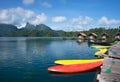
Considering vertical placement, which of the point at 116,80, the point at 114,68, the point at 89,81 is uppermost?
the point at 114,68

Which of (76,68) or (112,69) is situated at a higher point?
(112,69)

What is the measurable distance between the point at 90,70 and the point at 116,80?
67.0 feet

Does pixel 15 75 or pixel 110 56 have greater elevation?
pixel 110 56

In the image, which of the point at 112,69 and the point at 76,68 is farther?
the point at 76,68

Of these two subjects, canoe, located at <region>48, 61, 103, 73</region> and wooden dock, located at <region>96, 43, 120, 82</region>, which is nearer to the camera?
wooden dock, located at <region>96, 43, 120, 82</region>

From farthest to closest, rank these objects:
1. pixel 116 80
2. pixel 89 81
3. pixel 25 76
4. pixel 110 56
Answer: pixel 25 76, pixel 89 81, pixel 110 56, pixel 116 80

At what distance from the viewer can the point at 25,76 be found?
92.1 ft

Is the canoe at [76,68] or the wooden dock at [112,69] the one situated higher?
the wooden dock at [112,69]

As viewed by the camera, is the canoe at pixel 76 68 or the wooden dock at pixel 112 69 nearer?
the wooden dock at pixel 112 69

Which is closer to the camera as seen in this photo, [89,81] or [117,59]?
[117,59]

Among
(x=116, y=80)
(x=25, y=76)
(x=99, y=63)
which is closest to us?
(x=116, y=80)

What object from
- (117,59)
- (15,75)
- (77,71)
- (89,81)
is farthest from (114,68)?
(15,75)

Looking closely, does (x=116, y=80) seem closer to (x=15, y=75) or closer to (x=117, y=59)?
(x=117, y=59)

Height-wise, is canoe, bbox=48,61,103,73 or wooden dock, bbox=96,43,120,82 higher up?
wooden dock, bbox=96,43,120,82
